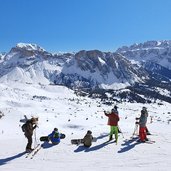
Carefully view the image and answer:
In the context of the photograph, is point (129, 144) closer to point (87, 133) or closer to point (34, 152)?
point (87, 133)

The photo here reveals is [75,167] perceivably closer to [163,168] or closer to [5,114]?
[163,168]

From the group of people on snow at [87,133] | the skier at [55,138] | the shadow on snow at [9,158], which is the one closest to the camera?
the shadow on snow at [9,158]

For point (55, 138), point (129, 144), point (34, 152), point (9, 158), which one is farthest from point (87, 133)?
point (9, 158)

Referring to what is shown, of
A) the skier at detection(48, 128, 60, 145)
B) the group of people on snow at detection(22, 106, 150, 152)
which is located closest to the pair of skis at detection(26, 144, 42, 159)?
the group of people on snow at detection(22, 106, 150, 152)

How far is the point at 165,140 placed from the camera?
25781 mm

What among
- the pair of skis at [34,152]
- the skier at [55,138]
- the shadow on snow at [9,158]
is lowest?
the shadow on snow at [9,158]

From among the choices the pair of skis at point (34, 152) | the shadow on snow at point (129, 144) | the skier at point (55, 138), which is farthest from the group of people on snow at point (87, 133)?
the shadow on snow at point (129, 144)

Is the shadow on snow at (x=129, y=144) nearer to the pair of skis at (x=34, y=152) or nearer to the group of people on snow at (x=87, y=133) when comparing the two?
the group of people on snow at (x=87, y=133)

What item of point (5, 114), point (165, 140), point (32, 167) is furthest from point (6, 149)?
point (5, 114)

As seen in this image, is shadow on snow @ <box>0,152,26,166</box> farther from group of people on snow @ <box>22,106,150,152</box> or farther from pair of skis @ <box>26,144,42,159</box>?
group of people on snow @ <box>22,106,150,152</box>

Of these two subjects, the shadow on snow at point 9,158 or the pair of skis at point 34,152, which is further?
the pair of skis at point 34,152

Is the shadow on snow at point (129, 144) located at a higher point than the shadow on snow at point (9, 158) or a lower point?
higher

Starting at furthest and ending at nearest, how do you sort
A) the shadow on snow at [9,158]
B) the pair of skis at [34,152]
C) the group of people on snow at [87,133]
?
1. the group of people on snow at [87,133]
2. the pair of skis at [34,152]
3. the shadow on snow at [9,158]

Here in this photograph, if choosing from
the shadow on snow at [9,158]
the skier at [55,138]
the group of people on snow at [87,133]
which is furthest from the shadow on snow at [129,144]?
the shadow on snow at [9,158]
